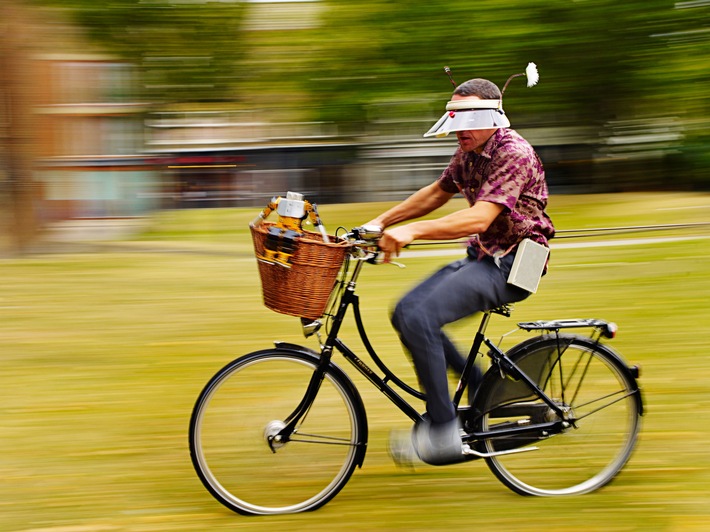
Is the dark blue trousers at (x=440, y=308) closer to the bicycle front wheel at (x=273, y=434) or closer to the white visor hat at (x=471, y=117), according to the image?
the bicycle front wheel at (x=273, y=434)

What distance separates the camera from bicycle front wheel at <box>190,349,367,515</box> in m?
4.40

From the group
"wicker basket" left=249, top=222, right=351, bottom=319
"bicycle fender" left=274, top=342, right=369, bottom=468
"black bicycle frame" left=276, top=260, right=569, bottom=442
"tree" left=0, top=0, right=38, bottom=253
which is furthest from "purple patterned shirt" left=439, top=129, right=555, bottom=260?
"tree" left=0, top=0, right=38, bottom=253

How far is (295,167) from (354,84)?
8.02 ft

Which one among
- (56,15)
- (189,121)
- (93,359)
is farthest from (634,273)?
(189,121)

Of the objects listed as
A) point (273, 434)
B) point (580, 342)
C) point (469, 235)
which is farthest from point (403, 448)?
point (469, 235)

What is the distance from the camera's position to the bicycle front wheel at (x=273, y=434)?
14.4ft

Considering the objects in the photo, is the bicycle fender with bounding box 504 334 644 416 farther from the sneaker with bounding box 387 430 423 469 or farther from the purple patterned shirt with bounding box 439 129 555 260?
the sneaker with bounding box 387 430 423 469

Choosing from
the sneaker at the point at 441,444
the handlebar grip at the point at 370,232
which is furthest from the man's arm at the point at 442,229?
A: the sneaker at the point at 441,444

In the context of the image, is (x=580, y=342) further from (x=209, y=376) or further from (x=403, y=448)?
(x=209, y=376)

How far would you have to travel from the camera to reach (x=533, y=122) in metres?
23.8

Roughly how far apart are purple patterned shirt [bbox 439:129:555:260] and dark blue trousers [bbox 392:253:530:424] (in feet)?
0.32

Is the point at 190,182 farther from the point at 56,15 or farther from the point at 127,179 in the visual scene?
the point at 56,15

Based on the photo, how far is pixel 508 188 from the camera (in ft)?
14.0

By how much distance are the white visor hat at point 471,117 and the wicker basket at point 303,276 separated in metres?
0.66
